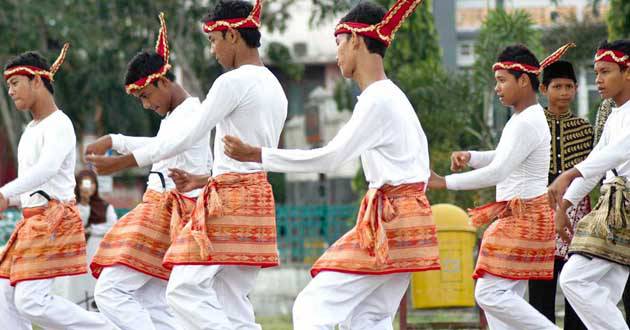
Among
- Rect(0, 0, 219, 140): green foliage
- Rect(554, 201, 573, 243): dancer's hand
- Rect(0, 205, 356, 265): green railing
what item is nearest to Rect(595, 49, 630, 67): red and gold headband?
Rect(554, 201, 573, 243): dancer's hand

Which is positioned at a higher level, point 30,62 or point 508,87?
point 30,62

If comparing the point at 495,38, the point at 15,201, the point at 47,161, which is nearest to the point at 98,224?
the point at 15,201

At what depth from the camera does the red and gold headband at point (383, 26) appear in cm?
700

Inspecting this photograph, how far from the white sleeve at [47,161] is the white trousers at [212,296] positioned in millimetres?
1273

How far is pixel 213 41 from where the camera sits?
7.79 meters

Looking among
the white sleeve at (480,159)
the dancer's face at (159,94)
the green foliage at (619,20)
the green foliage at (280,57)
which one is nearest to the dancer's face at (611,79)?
the white sleeve at (480,159)

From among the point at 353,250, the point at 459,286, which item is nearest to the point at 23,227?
the point at 353,250

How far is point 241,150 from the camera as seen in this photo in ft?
21.8

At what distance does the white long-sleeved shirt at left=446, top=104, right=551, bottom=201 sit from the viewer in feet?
26.3

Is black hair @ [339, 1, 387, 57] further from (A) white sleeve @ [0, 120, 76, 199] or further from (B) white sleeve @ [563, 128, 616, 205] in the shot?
(A) white sleeve @ [0, 120, 76, 199]

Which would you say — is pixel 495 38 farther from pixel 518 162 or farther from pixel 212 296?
pixel 212 296

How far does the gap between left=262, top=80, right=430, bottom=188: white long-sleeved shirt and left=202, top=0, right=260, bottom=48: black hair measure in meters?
1.08

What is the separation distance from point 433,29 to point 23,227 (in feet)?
39.1

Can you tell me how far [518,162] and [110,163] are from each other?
96.6 inches
